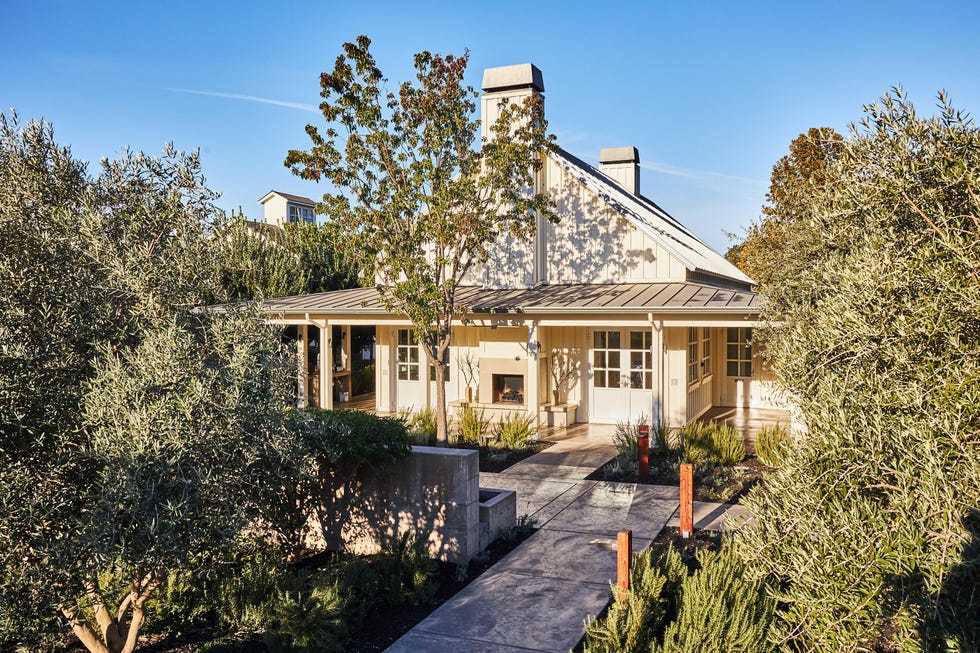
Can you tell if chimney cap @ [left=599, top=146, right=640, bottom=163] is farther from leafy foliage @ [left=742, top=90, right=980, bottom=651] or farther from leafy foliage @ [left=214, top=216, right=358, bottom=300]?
leafy foliage @ [left=742, top=90, right=980, bottom=651]

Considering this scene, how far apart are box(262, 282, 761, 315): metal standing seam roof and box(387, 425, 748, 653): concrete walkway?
3.20 metres

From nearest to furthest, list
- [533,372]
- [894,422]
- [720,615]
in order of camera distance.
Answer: [894,422], [720,615], [533,372]

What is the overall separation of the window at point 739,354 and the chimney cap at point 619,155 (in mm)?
11621

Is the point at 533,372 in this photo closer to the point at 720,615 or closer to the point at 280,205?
the point at 720,615

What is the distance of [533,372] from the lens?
1470cm

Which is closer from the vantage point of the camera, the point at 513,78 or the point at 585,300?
the point at 585,300

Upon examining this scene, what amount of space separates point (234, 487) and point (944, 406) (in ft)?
13.2

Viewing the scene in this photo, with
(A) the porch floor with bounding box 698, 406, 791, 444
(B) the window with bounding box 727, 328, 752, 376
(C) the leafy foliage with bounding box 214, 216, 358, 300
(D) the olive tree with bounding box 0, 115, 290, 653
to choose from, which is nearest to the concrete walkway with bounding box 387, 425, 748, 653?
(D) the olive tree with bounding box 0, 115, 290, 653

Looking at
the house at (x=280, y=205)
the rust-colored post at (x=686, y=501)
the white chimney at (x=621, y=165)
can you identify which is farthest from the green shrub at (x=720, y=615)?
the house at (x=280, y=205)

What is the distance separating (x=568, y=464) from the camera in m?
12.1

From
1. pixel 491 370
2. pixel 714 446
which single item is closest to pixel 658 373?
pixel 714 446

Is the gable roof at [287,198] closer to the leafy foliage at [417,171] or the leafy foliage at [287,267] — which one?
the leafy foliage at [287,267]

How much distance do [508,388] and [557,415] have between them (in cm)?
141

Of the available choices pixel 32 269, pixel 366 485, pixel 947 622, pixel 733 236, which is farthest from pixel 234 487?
pixel 733 236
